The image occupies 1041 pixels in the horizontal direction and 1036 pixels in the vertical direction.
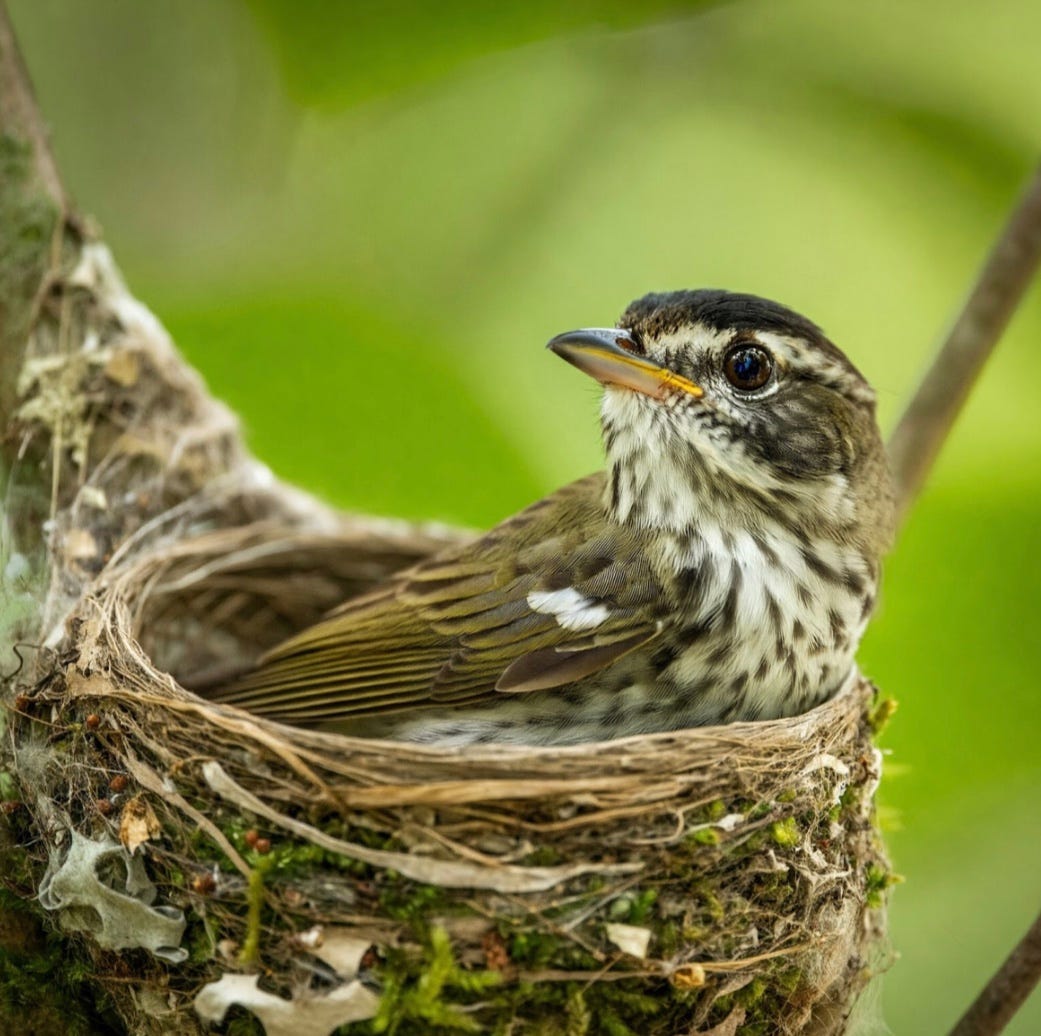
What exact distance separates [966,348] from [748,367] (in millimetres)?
827

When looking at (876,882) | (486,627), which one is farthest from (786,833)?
(486,627)

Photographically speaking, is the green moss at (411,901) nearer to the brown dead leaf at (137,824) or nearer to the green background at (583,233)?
the brown dead leaf at (137,824)

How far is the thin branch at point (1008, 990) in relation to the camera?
279cm

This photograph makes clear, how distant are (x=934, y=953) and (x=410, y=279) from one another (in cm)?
319

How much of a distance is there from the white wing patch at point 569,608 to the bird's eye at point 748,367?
75 centimetres

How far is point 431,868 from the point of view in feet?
9.18

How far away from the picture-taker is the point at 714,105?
495cm

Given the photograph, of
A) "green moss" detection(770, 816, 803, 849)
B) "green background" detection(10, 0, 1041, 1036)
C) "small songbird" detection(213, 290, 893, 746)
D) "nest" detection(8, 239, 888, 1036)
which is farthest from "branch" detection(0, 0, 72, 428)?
"green moss" detection(770, 816, 803, 849)

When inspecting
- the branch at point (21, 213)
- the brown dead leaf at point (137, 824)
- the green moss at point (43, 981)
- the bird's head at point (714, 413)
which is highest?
the branch at point (21, 213)

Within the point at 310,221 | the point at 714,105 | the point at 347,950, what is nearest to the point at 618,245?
the point at 714,105

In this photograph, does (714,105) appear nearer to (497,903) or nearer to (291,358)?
(291,358)

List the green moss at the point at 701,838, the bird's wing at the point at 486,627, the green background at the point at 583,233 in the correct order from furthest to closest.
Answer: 1. the green background at the point at 583,233
2. the bird's wing at the point at 486,627
3. the green moss at the point at 701,838

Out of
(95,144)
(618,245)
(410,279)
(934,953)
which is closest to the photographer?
(934,953)

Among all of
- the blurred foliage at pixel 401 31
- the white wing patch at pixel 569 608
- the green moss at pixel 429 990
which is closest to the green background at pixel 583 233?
the blurred foliage at pixel 401 31
